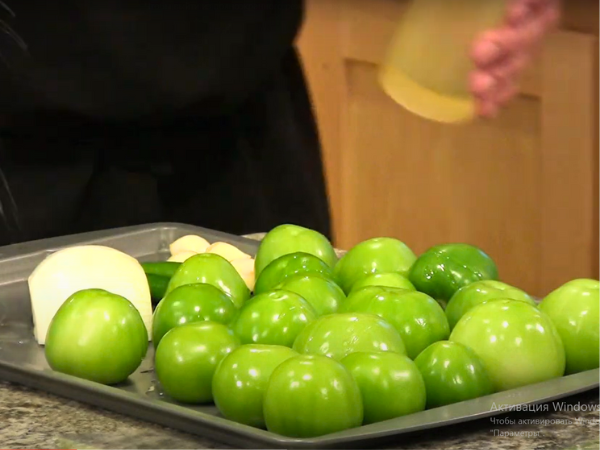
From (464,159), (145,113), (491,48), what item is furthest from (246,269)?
(464,159)

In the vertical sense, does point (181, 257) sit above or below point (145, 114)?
below

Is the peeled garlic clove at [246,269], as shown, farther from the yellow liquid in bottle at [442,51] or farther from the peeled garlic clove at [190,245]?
the yellow liquid in bottle at [442,51]

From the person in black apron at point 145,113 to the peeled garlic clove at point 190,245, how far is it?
29cm

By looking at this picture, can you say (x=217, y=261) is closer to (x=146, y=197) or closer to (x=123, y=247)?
(x=123, y=247)

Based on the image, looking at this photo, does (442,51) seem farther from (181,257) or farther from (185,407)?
(185,407)

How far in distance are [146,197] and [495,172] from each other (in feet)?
3.36

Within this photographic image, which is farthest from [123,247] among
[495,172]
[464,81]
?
[495,172]

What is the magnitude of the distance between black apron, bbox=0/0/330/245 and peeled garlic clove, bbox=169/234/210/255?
11.3 inches

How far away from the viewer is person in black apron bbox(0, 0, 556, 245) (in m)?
1.35

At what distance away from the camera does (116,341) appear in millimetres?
780

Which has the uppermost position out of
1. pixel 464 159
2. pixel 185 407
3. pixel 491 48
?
pixel 491 48

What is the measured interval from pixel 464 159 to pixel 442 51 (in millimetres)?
740

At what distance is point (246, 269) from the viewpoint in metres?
1.03

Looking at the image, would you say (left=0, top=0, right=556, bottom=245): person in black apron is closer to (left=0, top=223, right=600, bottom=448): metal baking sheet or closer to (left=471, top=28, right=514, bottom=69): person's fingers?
(left=471, top=28, right=514, bottom=69): person's fingers
